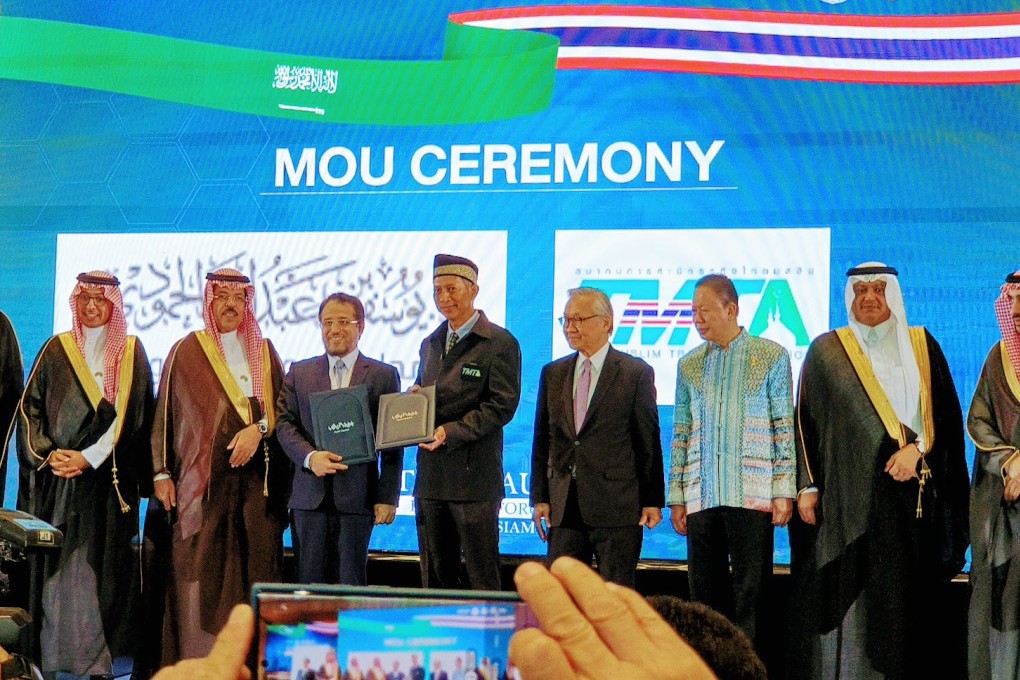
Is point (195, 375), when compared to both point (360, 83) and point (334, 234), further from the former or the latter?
point (360, 83)

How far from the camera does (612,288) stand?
17.1ft

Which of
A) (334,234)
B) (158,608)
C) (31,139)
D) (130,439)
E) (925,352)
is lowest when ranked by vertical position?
(158,608)

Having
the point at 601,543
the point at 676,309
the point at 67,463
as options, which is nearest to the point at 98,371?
the point at 67,463

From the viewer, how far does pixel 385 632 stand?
75 centimetres

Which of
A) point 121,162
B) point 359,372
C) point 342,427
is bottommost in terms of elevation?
point 342,427

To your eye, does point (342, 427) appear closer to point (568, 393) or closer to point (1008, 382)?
point (568, 393)

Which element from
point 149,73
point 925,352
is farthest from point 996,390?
point 149,73

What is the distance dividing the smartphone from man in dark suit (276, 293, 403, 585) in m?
4.02

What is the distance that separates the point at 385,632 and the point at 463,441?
3939 mm

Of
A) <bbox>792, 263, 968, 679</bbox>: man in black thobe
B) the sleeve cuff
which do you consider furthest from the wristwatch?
Result: the sleeve cuff

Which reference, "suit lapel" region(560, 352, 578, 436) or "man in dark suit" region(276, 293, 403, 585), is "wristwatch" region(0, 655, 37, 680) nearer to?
"man in dark suit" region(276, 293, 403, 585)

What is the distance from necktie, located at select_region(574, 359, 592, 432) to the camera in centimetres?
473

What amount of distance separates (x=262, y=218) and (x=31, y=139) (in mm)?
1304

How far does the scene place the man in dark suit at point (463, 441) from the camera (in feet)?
15.4
